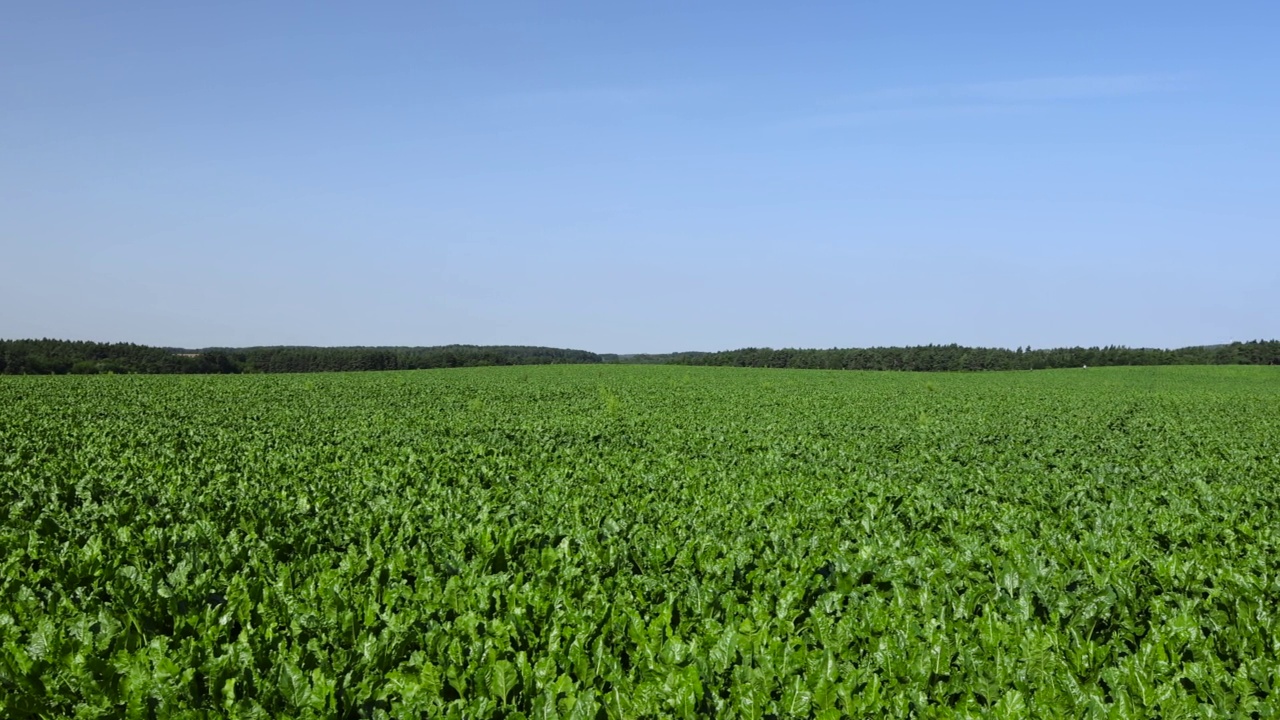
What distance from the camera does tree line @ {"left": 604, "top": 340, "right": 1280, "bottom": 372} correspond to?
331 feet

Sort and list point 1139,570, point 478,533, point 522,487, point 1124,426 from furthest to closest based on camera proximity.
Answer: point 1124,426 < point 522,487 < point 478,533 < point 1139,570

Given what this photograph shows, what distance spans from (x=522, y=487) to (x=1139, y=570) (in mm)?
7327

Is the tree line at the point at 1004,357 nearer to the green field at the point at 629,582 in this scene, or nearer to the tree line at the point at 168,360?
the tree line at the point at 168,360

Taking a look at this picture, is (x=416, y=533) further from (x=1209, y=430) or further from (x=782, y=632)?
(x=1209, y=430)

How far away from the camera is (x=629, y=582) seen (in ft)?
20.4

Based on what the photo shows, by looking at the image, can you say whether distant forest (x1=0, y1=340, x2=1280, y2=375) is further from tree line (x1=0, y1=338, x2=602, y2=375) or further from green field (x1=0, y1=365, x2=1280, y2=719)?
green field (x1=0, y1=365, x2=1280, y2=719)

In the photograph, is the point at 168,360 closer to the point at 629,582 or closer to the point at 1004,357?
the point at 629,582

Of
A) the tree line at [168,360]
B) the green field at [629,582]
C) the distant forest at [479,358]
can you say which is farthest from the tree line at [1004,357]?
the green field at [629,582]

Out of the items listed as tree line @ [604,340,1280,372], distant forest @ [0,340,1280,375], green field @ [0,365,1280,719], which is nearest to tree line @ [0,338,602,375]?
distant forest @ [0,340,1280,375]

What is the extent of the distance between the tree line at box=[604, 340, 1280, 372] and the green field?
9427cm

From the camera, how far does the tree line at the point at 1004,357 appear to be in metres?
101

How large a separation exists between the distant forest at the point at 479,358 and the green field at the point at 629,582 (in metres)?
71.4

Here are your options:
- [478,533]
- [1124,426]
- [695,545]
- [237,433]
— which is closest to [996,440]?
[1124,426]

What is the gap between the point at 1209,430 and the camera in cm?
1994
